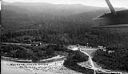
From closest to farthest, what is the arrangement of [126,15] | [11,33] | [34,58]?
[126,15], [11,33], [34,58]

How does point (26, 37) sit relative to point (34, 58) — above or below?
above

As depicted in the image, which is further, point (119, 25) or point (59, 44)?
point (59, 44)

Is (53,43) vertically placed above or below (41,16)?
below

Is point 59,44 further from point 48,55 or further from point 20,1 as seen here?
point 20,1

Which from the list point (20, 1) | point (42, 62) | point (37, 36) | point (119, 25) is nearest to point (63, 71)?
point (42, 62)

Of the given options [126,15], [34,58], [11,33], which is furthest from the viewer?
[34,58]

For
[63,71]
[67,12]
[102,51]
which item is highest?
[67,12]
